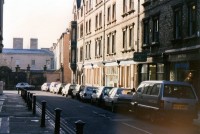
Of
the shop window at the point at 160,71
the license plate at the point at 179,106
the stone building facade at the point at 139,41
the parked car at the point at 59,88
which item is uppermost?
the stone building facade at the point at 139,41

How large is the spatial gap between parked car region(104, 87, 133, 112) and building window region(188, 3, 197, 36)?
5212mm

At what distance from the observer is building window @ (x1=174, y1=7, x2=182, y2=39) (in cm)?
2812

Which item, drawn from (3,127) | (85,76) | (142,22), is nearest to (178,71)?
(142,22)

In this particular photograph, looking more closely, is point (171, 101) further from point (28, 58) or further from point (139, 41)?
point (28, 58)

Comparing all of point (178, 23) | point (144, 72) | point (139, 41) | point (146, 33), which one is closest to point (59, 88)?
point (139, 41)

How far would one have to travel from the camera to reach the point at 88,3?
59.7 meters

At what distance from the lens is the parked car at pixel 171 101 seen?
18.3 metres

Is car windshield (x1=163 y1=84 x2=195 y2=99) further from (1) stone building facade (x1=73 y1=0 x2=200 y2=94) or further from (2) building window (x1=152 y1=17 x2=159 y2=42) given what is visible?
(2) building window (x1=152 y1=17 x2=159 y2=42)

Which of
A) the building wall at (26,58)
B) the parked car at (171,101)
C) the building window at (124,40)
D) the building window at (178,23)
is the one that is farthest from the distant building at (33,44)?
the parked car at (171,101)

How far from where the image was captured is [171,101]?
1831 centimetres

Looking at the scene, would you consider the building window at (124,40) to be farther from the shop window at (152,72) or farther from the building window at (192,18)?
the building window at (192,18)

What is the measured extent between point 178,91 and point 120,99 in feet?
22.3

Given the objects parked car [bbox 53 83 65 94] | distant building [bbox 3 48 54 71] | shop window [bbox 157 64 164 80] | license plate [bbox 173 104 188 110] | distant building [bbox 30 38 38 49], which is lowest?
license plate [bbox 173 104 188 110]

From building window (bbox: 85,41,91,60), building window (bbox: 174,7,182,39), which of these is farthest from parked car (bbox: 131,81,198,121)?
building window (bbox: 85,41,91,60)
